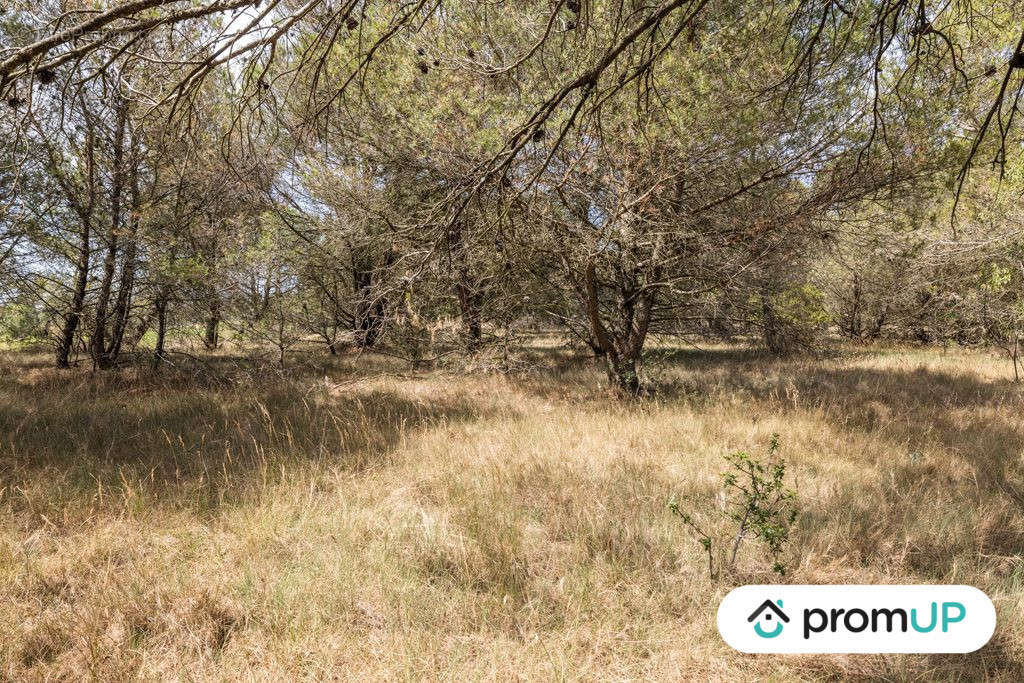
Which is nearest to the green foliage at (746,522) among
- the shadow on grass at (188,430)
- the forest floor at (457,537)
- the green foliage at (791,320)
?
the forest floor at (457,537)

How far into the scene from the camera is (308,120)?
2.25m

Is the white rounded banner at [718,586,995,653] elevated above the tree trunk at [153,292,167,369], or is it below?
below

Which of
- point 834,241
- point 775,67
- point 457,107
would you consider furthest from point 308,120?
point 834,241

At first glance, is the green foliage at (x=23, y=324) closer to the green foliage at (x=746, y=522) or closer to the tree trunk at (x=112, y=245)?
the tree trunk at (x=112, y=245)

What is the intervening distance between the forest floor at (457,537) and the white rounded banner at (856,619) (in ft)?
0.24

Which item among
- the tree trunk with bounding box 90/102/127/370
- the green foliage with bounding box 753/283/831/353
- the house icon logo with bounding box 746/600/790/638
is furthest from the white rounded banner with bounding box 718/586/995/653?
the tree trunk with bounding box 90/102/127/370

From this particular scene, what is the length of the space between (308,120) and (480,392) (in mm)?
5687

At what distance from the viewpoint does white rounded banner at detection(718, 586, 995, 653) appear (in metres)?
1.92

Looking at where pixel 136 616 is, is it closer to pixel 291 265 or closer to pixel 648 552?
pixel 648 552

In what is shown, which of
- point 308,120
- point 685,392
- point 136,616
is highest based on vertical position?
point 308,120

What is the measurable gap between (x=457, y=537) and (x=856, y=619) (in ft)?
6.65

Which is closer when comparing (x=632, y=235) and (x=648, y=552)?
(x=648, y=552)

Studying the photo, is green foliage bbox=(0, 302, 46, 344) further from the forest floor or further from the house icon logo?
the house icon logo

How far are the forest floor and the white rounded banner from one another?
0.24ft
